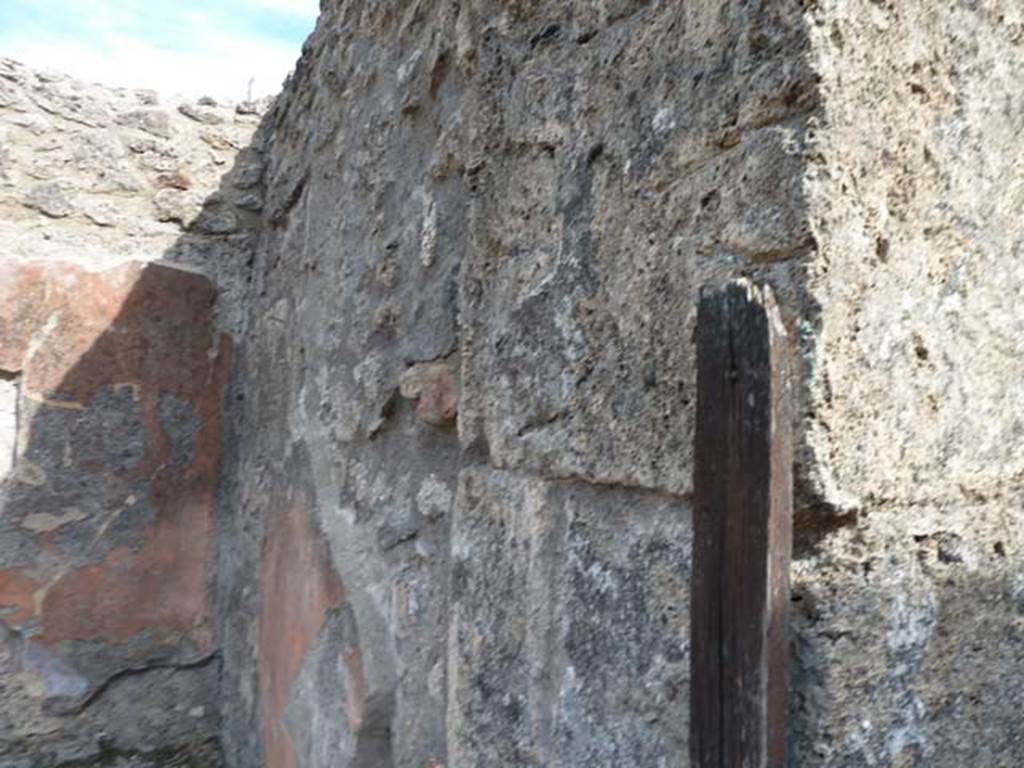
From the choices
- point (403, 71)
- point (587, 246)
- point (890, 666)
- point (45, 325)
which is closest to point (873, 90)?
point (587, 246)

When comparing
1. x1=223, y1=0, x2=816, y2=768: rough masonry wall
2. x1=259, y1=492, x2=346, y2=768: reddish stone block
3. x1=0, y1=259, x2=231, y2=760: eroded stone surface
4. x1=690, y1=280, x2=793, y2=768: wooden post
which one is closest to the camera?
x1=690, y1=280, x2=793, y2=768: wooden post

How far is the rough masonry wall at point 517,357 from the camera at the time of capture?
728mm

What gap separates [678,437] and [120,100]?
183 cm

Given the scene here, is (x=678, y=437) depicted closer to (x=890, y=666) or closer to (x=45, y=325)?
(x=890, y=666)

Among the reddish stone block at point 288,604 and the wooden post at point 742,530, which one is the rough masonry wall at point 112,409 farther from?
the wooden post at point 742,530

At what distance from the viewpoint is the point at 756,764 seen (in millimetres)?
599

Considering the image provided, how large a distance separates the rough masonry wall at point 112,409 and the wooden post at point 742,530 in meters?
1.68

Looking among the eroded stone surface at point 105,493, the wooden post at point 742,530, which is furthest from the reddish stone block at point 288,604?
the wooden post at point 742,530

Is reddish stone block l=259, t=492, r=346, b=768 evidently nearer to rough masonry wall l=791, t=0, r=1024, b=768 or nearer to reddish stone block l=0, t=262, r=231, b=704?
reddish stone block l=0, t=262, r=231, b=704

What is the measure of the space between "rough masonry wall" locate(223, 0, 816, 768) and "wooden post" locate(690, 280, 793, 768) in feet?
0.22

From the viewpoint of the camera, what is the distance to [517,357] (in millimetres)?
932

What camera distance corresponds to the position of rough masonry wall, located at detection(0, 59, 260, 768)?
6.36 ft

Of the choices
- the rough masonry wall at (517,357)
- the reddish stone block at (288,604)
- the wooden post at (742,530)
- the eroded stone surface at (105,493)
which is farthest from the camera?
the eroded stone surface at (105,493)

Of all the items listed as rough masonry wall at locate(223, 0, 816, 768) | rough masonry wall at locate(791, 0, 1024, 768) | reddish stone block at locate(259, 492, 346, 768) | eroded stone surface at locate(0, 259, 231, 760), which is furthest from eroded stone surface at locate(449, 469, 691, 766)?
eroded stone surface at locate(0, 259, 231, 760)
